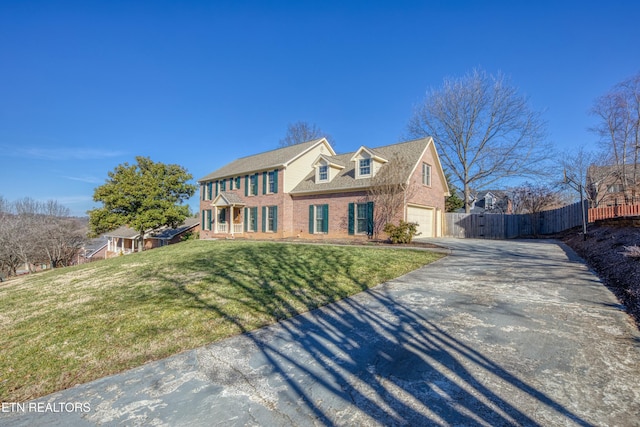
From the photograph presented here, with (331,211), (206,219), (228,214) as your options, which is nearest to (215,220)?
(228,214)

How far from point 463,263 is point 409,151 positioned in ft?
34.9

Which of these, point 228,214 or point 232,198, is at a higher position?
point 232,198

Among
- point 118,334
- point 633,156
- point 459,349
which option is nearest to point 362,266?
point 459,349

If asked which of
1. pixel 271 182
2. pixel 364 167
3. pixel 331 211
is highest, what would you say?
pixel 364 167

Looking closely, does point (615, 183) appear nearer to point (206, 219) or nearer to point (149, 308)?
point (149, 308)

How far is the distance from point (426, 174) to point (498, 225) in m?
6.61

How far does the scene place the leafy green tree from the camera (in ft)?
74.3

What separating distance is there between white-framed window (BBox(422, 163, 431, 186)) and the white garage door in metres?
1.66

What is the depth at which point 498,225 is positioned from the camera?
20.0m

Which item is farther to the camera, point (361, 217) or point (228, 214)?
point (228, 214)

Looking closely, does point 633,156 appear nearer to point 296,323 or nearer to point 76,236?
point 296,323

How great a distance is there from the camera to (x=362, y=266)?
7.88 m

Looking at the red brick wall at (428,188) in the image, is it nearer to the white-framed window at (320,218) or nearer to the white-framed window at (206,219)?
the white-framed window at (320,218)

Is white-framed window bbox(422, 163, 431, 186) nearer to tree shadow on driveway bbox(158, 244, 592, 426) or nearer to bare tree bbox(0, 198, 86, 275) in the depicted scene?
tree shadow on driveway bbox(158, 244, 592, 426)
